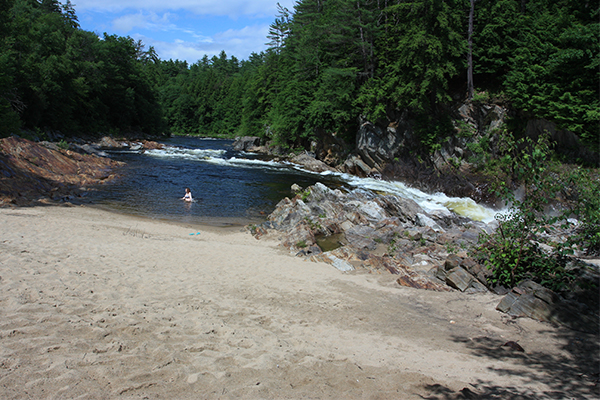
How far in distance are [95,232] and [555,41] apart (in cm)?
2614

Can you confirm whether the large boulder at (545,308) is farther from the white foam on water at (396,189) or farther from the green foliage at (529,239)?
the white foam on water at (396,189)

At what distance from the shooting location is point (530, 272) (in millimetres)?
7562

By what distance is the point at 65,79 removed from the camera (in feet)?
138

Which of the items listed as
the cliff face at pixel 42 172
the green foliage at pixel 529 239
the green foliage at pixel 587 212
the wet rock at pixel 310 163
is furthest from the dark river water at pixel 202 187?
the green foliage at pixel 587 212

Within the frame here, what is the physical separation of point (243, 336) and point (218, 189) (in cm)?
1800

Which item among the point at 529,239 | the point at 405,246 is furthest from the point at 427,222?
the point at 529,239

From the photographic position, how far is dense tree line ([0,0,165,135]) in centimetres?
3150

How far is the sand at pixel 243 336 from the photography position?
3.90m

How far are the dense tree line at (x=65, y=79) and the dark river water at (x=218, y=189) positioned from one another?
32.5 feet

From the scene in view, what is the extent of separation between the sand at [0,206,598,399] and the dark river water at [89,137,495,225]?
817 centimetres

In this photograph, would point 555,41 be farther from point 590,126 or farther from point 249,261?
point 249,261

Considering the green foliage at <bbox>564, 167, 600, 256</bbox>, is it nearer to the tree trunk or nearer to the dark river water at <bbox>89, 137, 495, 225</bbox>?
the dark river water at <bbox>89, 137, 495, 225</bbox>

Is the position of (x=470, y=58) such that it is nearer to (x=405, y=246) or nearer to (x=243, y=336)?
(x=405, y=246)

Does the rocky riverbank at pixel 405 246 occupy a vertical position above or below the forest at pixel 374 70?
below
